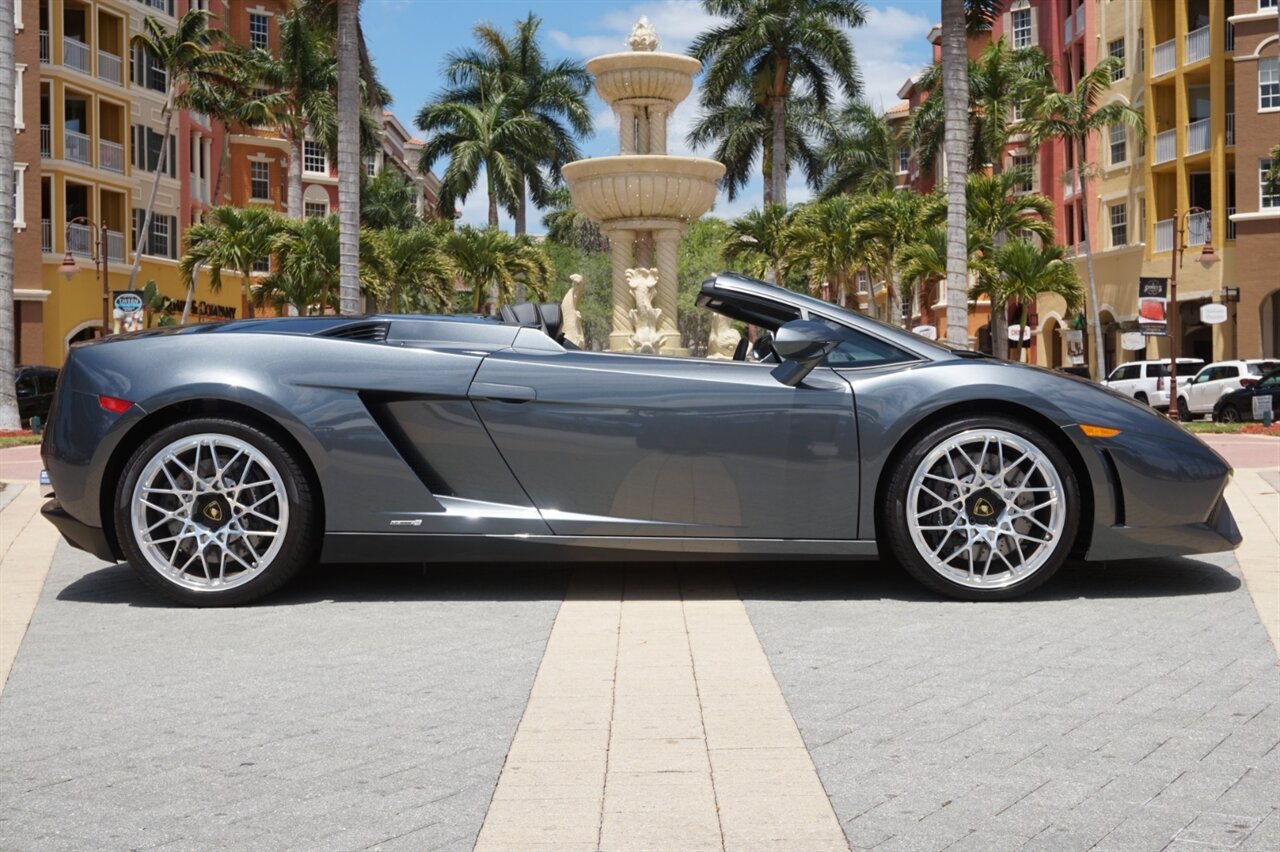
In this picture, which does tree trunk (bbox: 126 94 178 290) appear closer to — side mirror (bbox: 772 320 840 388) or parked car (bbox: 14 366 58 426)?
parked car (bbox: 14 366 58 426)

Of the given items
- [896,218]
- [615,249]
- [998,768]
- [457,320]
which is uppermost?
[896,218]

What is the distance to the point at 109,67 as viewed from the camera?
4734 cm

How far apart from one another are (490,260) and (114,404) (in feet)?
132

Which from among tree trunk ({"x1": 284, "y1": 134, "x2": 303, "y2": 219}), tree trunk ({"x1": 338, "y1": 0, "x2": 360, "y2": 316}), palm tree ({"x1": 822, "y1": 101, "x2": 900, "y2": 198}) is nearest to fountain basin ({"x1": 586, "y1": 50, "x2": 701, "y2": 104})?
tree trunk ({"x1": 338, "y1": 0, "x2": 360, "y2": 316})

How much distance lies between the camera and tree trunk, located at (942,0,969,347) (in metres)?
21.3

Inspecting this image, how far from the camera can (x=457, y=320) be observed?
18.7 feet

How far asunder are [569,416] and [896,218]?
130 ft

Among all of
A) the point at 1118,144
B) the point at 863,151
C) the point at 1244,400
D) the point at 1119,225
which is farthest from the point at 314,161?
the point at 1244,400

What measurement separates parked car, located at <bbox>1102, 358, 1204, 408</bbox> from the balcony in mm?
10196

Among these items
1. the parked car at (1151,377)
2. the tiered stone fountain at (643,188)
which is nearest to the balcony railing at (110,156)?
the tiered stone fountain at (643,188)

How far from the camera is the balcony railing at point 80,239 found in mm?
44491

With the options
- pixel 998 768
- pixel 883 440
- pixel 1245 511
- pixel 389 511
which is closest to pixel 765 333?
pixel 883 440

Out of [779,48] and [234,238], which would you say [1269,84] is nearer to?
[779,48]

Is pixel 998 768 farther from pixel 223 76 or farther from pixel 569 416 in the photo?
pixel 223 76
